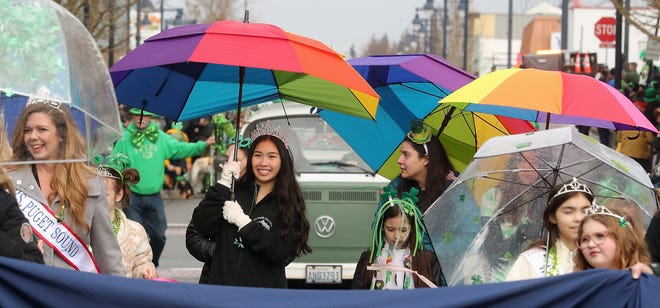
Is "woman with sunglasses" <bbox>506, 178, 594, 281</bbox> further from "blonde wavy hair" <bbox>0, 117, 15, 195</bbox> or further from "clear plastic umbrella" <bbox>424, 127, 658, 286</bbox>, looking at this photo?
"blonde wavy hair" <bbox>0, 117, 15, 195</bbox>

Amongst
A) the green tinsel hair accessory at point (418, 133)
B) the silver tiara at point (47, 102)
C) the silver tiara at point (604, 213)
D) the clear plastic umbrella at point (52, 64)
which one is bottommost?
the silver tiara at point (604, 213)

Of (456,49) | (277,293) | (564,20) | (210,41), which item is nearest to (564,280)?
(277,293)

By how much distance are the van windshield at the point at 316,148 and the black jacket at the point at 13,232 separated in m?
7.38

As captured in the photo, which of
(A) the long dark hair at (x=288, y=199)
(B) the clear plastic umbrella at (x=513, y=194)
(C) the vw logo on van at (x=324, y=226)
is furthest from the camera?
(C) the vw logo on van at (x=324, y=226)

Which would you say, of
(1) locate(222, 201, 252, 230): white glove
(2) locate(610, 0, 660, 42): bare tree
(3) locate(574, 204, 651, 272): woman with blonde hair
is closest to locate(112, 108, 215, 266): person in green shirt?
(1) locate(222, 201, 252, 230): white glove

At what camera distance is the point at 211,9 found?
7081 centimetres

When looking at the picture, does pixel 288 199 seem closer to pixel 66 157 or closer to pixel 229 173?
pixel 229 173

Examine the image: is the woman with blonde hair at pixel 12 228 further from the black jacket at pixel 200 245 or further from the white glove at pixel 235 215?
the black jacket at pixel 200 245

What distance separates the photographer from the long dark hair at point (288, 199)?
6.66m

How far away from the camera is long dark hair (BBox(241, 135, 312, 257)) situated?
6.66 meters

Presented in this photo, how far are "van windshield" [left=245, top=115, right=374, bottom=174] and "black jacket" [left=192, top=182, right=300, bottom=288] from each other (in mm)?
5399

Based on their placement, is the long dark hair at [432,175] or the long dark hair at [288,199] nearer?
the long dark hair at [288,199]

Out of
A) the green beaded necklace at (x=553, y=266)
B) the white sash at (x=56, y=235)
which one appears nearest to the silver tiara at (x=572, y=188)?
the green beaded necklace at (x=553, y=266)

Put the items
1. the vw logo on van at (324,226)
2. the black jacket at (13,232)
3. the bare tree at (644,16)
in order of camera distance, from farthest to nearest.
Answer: the bare tree at (644,16) → the vw logo on van at (324,226) → the black jacket at (13,232)
